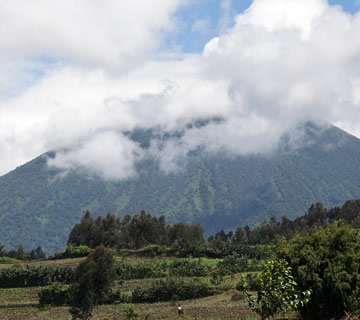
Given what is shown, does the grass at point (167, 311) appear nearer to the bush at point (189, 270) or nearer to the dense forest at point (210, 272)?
the dense forest at point (210, 272)

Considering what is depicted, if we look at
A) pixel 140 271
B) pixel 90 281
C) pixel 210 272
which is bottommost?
pixel 210 272

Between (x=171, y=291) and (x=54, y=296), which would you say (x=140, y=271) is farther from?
(x=54, y=296)

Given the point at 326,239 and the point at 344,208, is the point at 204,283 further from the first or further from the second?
the point at 344,208

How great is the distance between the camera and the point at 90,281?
36406 millimetres

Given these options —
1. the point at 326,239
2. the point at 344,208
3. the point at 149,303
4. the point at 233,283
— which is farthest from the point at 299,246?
the point at 344,208

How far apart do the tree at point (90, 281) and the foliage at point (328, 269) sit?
580 inches

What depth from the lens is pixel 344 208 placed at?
143 metres

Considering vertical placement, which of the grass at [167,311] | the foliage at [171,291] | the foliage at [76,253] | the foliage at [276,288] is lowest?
the grass at [167,311]

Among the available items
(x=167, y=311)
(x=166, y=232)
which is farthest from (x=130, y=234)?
(x=167, y=311)

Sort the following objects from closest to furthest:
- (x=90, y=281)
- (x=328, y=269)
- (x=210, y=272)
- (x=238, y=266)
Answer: (x=328, y=269) → (x=90, y=281) → (x=210, y=272) → (x=238, y=266)

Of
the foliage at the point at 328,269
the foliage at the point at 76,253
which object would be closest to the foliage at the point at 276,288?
the foliage at the point at 328,269

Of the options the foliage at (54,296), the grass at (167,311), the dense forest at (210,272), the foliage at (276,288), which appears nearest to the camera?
the foliage at (276,288)

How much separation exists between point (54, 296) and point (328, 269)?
4305 centimetres

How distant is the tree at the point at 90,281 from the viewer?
120 feet
